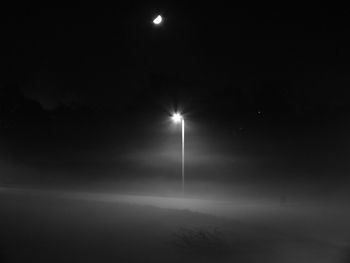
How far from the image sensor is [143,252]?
37.8ft

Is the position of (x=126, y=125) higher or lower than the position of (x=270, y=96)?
lower

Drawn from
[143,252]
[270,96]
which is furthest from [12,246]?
[270,96]

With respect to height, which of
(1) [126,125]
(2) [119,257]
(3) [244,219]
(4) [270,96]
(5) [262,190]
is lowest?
(2) [119,257]

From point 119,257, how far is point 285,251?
185 inches

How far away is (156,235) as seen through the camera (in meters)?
13.7

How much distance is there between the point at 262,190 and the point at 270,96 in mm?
36482

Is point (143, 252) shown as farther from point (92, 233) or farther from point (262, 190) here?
point (262, 190)

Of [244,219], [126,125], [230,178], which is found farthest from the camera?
[126,125]

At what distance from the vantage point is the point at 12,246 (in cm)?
1155

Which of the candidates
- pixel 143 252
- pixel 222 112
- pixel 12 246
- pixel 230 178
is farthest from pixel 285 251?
pixel 222 112

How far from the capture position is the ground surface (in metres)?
11.4

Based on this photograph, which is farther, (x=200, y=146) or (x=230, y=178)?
(x=200, y=146)

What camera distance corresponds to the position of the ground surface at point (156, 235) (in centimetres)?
1140

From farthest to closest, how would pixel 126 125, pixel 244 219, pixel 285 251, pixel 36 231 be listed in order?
pixel 126 125 < pixel 244 219 < pixel 36 231 < pixel 285 251
